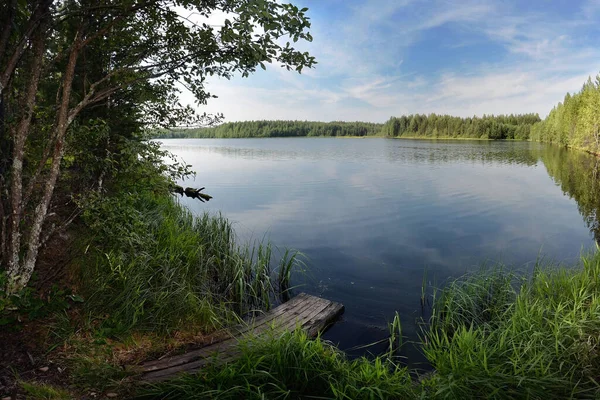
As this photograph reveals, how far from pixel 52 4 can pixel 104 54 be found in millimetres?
2322

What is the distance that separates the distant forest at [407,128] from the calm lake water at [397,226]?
293ft

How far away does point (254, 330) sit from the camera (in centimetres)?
536

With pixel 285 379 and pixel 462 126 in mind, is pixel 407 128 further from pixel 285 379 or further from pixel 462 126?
pixel 285 379

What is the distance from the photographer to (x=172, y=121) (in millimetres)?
7520

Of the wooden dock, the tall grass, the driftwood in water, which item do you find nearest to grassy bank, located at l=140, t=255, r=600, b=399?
the wooden dock

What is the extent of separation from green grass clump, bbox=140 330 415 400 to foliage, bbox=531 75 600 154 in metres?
52.5

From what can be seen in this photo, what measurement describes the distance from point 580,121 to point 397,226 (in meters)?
53.6

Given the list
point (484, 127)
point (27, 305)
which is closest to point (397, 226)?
point (27, 305)

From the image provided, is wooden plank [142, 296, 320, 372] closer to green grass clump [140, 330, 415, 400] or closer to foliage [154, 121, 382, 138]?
green grass clump [140, 330, 415, 400]

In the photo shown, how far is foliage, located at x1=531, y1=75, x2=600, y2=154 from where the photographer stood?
43706 millimetres

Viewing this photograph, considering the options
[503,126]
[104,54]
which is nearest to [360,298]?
[104,54]

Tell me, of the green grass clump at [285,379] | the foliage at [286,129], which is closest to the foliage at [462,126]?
the foliage at [286,129]

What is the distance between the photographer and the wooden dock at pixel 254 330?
4035mm

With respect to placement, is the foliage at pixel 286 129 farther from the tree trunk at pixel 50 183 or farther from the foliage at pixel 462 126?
the tree trunk at pixel 50 183
